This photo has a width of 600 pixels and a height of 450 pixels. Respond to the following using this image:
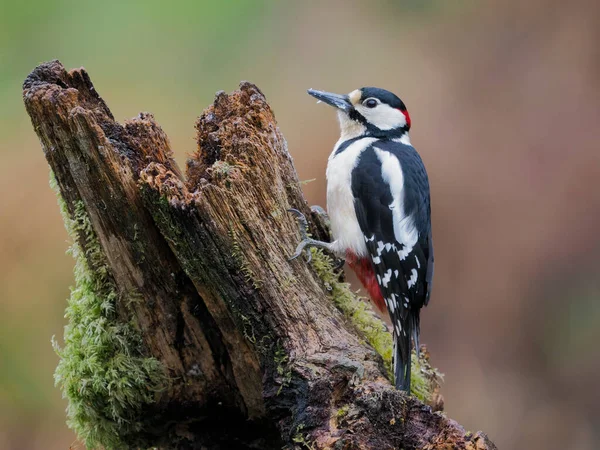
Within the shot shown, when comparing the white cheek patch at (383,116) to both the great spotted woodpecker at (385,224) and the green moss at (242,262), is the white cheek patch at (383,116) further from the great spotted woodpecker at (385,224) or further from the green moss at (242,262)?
the green moss at (242,262)

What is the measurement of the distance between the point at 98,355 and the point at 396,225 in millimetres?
1128

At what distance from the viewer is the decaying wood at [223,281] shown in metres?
1.64

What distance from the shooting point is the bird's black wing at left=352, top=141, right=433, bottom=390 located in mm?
2273

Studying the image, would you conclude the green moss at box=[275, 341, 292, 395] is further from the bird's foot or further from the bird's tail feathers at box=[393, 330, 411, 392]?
the bird's tail feathers at box=[393, 330, 411, 392]

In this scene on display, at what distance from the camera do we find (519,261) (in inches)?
147

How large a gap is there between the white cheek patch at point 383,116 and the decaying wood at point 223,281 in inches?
27.4

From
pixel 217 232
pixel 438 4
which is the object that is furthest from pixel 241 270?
pixel 438 4

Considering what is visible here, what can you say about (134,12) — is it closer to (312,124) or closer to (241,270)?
(312,124)

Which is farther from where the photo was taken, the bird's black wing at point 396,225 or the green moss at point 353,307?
the bird's black wing at point 396,225

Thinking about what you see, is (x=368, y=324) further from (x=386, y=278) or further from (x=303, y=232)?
(x=303, y=232)

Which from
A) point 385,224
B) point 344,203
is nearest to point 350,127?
point 344,203

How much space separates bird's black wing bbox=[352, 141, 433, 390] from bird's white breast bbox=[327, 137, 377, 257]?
0.02 m

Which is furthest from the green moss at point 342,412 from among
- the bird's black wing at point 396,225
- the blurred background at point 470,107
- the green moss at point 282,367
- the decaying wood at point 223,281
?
the blurred background at point 470,107

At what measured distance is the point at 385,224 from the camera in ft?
7.68
